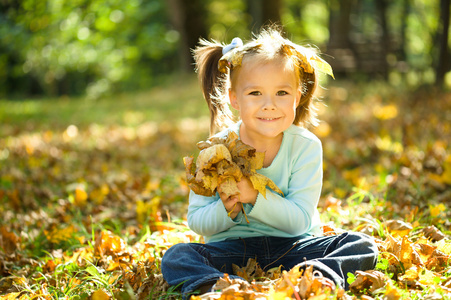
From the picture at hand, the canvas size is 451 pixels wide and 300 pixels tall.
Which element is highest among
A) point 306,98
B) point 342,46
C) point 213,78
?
point 342,46

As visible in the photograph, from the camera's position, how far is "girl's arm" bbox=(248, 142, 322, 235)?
2188 mm

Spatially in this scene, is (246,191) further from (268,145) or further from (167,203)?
(167,203)

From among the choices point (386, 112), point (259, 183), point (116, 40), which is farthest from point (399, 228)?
point (116, 40)

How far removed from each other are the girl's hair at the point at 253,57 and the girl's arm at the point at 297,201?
328 millimetres

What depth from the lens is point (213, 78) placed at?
2.55 meters

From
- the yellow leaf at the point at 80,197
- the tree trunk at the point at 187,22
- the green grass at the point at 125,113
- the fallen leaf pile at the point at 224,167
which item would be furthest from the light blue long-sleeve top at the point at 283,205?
the tree trunk at the point at 187,22

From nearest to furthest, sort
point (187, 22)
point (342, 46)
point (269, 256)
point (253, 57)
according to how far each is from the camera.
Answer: point (253, 57) < point (269, 256) < point (342, 46) < point (187, 22)

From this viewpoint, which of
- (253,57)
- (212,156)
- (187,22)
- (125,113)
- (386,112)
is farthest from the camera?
(187,22)

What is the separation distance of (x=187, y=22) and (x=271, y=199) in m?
16.2

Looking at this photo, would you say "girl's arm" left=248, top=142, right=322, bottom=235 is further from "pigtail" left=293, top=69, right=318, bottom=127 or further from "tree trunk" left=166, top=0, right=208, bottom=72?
"tree trunk" left=166, top=0, right=208, bottom=72

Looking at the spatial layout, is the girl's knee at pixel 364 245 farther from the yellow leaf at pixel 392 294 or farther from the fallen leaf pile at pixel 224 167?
the fallen leaf pile at pixel 224 167

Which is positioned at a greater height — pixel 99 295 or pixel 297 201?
pixel 297 201

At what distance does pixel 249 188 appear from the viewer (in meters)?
2.15

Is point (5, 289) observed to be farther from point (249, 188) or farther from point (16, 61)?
point (16, 61)
